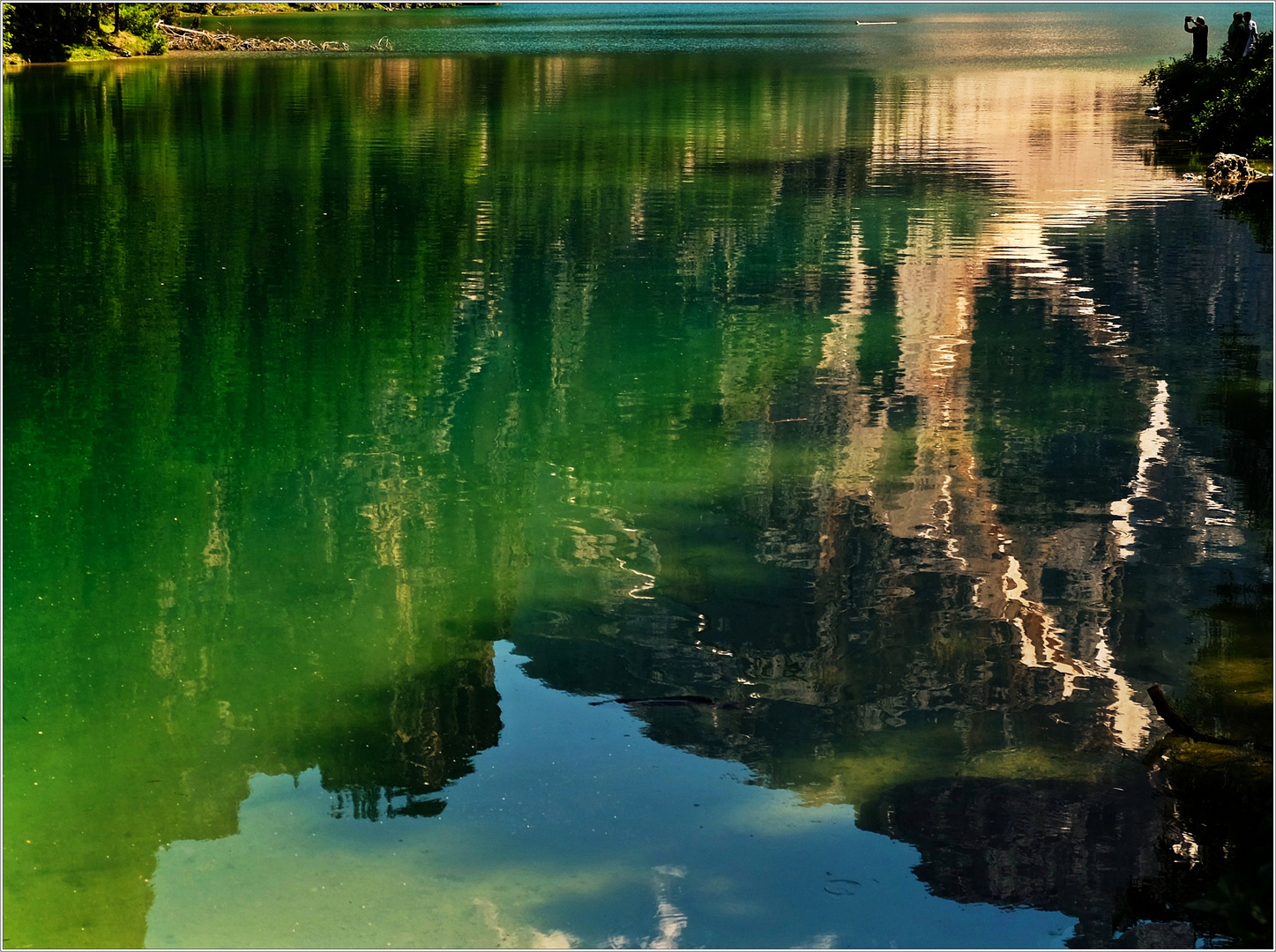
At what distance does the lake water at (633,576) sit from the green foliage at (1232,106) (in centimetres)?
688

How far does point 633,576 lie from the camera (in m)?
9.57

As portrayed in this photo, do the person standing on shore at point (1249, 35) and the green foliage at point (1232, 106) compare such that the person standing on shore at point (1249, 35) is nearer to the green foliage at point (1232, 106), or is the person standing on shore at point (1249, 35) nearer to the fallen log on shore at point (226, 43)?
the green foliage at point (1232, 106)

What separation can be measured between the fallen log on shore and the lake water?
46.4 metres

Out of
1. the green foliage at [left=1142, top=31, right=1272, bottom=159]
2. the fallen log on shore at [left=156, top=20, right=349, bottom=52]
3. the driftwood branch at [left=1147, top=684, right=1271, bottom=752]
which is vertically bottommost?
the driftwood branch at [left=1147, top=684, right=1271, bottom=752]

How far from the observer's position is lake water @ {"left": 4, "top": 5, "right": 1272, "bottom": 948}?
646cm

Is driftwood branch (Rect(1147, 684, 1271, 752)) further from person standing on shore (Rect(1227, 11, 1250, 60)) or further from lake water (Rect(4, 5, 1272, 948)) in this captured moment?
person standing on shore (Rect(1227, 11, 1250, 60))

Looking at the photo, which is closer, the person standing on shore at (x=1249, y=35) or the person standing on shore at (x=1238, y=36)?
the person standing on shore at (x=1249, y=35)

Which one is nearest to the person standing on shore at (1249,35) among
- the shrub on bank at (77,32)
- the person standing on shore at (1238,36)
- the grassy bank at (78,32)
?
the person standing on shore at (1238,36)

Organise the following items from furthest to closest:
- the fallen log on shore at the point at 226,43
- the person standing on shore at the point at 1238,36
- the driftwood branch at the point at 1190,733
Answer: the fallen log on shore at the point at 226,43
the person standing on shore at the point at 1238,36
the driftwood branch at the point at 1190,733

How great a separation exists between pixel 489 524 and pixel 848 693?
3483 mm

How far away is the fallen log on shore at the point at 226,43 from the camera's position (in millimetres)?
66000

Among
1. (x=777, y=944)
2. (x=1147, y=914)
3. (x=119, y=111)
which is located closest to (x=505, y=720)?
(x=777, y=944)

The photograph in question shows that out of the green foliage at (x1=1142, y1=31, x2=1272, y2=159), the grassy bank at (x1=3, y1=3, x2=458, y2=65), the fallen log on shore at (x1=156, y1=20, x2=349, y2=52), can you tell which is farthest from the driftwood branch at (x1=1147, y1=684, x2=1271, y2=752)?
the fallen log on shore at (x1=156, y1=20, x2=349, y2=52)

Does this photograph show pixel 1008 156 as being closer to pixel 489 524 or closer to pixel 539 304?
pixel 539 304
